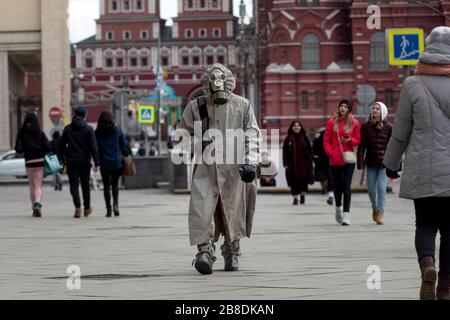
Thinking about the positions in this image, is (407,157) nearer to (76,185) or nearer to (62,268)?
(62,268)

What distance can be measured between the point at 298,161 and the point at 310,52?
247ft

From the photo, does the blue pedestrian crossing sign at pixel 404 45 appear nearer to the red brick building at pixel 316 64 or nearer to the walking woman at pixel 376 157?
the walking woman at pixel 376 157

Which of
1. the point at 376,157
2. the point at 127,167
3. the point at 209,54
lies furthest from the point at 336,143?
the point at 209,54

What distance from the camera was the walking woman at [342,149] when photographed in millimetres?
19203

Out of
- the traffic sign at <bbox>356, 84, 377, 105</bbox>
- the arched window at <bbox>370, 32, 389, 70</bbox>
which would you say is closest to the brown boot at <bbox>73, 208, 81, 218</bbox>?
the traffic sign at <bbox>356, 84, 377, 105</bbox>

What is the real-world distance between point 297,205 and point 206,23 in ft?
411

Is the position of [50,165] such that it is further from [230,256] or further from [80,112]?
[230,256]

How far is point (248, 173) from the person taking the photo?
1132cm

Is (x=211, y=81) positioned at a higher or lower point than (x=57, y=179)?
higher

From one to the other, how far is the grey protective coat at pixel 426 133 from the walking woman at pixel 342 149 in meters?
9.95

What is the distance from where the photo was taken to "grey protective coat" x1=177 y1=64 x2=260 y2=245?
1148cm

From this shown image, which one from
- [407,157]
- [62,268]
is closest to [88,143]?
[62,268]

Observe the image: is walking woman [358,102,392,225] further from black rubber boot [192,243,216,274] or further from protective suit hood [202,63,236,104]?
black rubber boot [192,243,216,274]

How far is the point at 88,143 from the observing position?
22156 millimetres
